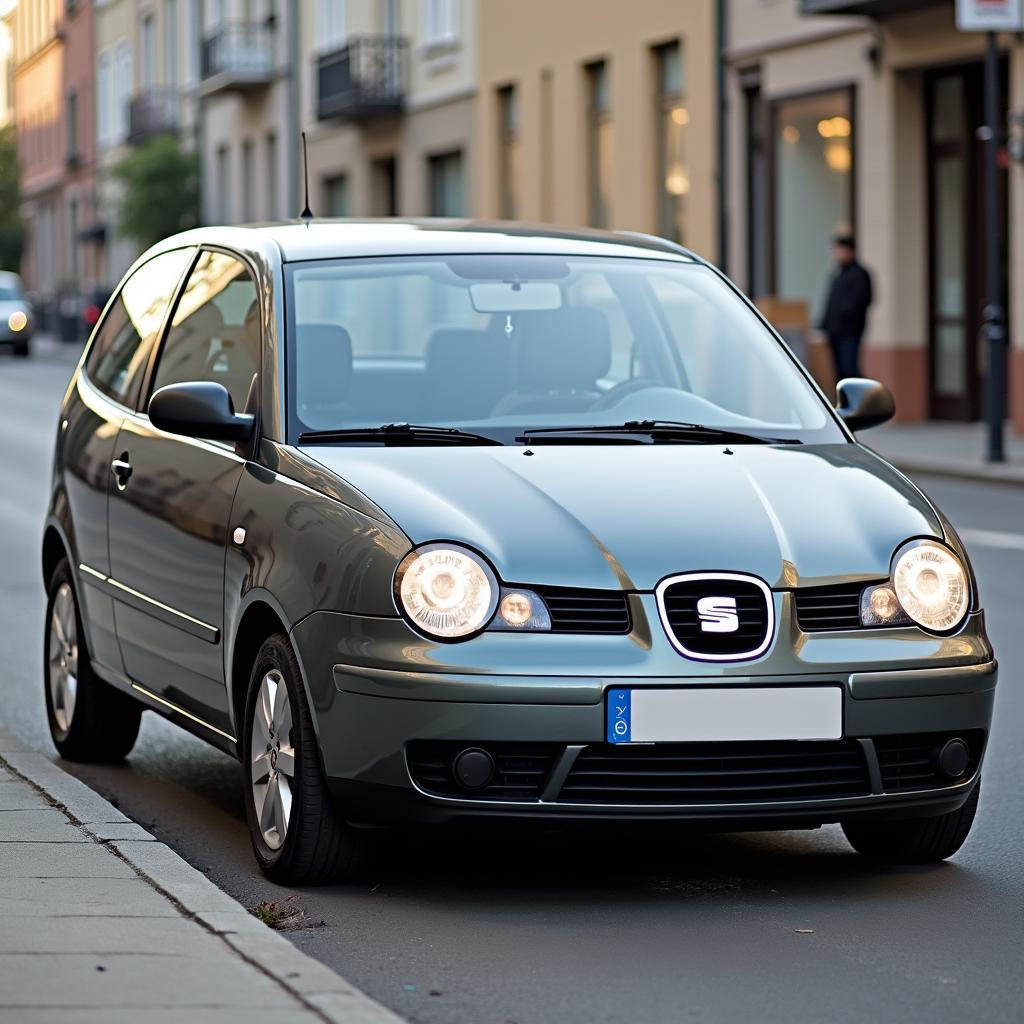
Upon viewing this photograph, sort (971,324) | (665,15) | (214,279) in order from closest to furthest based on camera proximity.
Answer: (214,279) → (971,324) → (665,15)

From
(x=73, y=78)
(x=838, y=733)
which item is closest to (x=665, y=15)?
(x=838, y=733)

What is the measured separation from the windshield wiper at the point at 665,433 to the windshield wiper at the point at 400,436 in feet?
0.47

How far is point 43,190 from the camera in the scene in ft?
263

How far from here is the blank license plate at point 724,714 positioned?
209 inches

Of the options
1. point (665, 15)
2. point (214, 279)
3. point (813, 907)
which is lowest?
point (813, 907)

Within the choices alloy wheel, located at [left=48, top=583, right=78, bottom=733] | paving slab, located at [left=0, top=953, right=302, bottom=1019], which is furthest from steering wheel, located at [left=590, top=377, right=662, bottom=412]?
paving slab, located at [left=0, top=953, right=302, bottom=1019]

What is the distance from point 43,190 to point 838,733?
7727 cm

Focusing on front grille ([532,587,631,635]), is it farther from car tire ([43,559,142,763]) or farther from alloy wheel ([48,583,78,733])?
alloy wheel ([48,583,78,733])

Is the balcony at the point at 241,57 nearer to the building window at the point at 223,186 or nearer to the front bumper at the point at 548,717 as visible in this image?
the building window at the point at 223,186

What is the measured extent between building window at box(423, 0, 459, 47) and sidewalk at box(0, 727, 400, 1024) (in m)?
33.1

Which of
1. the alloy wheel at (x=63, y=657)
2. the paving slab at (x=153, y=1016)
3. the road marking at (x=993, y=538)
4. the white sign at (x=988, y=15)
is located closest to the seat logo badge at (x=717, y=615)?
the paving slab at (x=153, y=1016)

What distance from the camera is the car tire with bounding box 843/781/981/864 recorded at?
599cm

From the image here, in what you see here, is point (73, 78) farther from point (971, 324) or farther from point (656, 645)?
point (656, 645)

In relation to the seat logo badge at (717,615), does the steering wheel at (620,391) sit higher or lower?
higher
